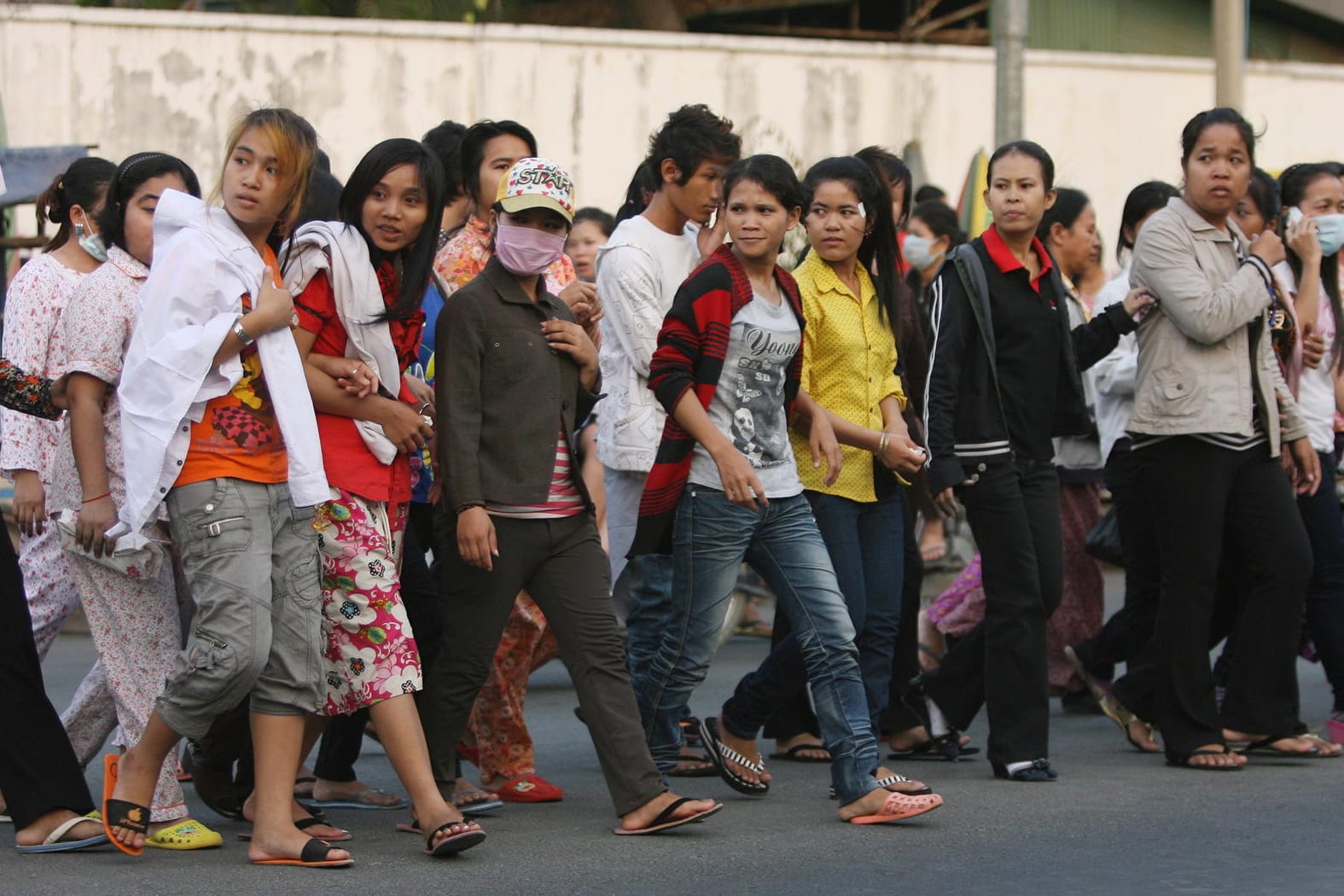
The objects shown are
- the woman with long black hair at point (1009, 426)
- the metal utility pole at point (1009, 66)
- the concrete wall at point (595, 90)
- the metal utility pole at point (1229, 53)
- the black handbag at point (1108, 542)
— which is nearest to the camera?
the woman with long black hair at point (1009, 426)

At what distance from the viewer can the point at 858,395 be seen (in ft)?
21.2

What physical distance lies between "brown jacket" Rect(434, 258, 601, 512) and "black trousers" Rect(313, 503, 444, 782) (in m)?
0.39

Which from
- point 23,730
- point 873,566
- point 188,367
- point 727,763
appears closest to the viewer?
point 188,367

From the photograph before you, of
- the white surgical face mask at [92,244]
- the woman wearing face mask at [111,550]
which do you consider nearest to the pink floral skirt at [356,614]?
the woman wearing face mask at [111,550]

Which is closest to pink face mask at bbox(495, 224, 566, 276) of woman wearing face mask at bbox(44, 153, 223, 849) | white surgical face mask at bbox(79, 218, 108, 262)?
woman wearing face mask at bbox(44, 153, 223, 849)

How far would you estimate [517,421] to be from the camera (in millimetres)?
5602

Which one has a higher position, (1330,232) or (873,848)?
(1330,232)

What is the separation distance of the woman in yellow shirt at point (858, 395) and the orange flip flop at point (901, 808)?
741 millimetres

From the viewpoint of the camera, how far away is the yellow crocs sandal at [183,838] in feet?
17.8

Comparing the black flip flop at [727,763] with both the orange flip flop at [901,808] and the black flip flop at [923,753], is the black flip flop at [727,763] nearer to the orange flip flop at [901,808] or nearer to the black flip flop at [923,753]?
the orange flip flop at [901,808]

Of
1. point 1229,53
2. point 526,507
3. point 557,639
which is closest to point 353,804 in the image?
point 557,639

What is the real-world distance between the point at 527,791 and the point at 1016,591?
174 centimetres

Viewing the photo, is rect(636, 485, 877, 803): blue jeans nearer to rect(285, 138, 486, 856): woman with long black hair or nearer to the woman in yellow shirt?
the woman in yellow shirt

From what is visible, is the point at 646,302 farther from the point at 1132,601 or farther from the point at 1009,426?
the point at 1132,601
